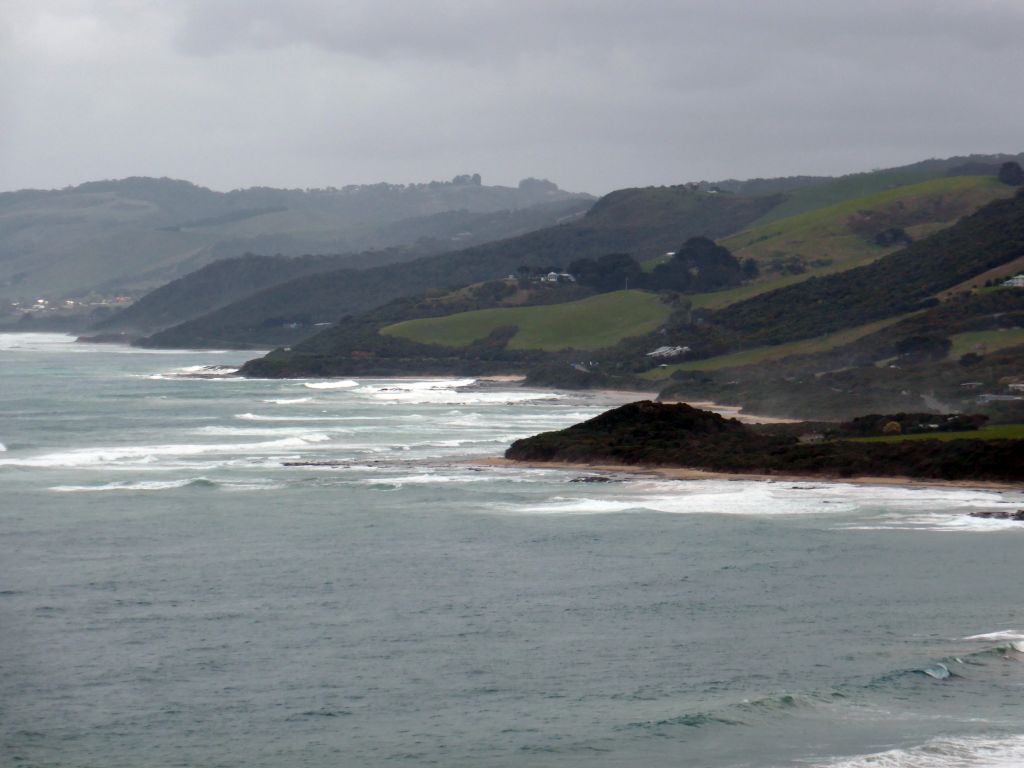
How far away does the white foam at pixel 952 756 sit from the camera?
57.2 feet

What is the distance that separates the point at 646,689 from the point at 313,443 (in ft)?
120

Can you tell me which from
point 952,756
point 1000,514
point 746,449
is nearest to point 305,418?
point 746,449

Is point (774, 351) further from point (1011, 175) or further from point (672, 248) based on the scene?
point (672, 248)

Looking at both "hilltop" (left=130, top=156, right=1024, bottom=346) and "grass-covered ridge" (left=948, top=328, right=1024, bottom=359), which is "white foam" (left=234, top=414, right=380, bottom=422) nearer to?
"grass-covered ridge" (left=948, top=328, right=1024, bottom=359)

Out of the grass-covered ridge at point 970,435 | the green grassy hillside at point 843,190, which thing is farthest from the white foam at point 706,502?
the green grassy hillside at point 843,190

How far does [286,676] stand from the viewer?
2138 cm

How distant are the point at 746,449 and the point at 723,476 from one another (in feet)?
8.92

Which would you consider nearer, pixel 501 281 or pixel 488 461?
pixel 488 461

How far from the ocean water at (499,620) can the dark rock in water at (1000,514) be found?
1.70ft

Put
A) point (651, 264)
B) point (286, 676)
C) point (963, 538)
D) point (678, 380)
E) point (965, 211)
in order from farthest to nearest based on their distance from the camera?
1. point (651, 264)
2. point (965, 211)
3. point (678, 380)
4. point (963, 538)
5. point (286, 676)

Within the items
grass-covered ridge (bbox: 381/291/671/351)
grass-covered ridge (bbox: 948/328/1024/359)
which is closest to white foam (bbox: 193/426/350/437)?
A: grass-covered ridge (bbox: 948/328/1024/359)

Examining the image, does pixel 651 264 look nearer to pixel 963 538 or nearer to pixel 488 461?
pixel 488 461

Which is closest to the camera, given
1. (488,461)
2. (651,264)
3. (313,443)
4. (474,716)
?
(474,716)

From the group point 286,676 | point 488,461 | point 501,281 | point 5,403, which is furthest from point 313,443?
point 501,281
